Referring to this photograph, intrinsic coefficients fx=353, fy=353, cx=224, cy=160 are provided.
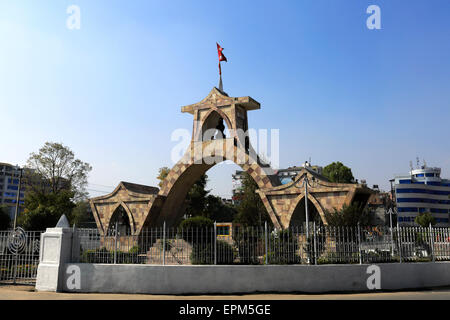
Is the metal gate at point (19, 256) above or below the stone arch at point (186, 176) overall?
below

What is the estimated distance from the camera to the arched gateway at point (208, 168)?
19797 mm

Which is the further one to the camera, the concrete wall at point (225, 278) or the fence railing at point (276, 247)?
the fence railing at point (276, 247)

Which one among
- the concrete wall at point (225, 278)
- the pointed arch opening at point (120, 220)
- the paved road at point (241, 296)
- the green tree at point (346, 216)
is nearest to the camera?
the paved road at point (241, 296)

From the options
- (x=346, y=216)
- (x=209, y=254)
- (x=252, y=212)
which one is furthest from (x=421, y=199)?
(x=209, y=254)

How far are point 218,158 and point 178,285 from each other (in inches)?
451

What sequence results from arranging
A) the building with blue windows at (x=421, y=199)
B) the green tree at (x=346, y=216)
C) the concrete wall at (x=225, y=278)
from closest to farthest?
1. the concrete wall at (x=225, y=278)
2. the green tree at (x=346, y=216)
3. the building with blue windows at (x=421, y=199)

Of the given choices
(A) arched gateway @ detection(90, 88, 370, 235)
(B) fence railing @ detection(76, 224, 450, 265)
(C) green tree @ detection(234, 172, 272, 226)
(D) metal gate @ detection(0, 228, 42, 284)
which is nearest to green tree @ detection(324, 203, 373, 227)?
(A) arched gateway @ detection(90, 88, 370, 235)

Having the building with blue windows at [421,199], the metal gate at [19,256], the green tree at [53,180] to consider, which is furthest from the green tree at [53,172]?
the building with blue windows at [421,199]

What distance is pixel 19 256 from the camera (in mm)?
14375

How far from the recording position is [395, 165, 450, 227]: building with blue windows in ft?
229

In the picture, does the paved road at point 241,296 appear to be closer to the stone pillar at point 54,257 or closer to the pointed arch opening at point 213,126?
the stone pillar at point 54,257

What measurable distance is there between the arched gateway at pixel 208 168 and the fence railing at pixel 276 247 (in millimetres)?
5849
